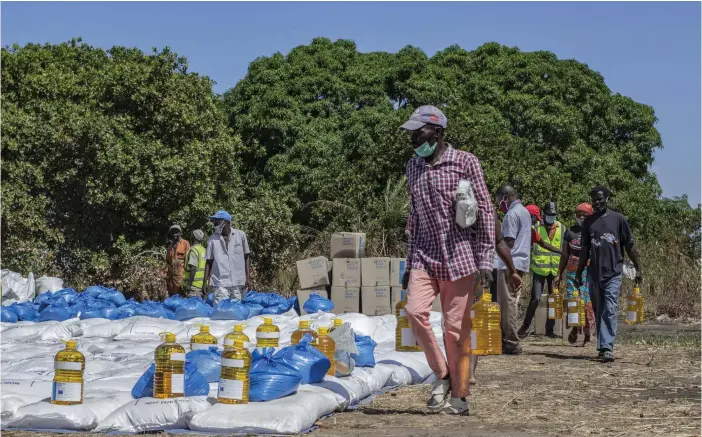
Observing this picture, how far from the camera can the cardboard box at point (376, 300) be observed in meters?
15.2

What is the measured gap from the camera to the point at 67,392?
6.45 m

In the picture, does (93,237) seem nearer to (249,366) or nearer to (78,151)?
(78,151)

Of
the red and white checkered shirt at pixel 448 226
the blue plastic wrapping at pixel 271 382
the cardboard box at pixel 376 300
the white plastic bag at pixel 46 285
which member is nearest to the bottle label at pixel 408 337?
the red and white checkered shirt at pixel 448 226

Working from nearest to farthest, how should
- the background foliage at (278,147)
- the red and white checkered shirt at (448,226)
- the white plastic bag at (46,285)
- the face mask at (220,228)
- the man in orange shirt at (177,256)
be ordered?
the red and white checkered shirt at (448,226) → the face mask at (220,228) → the man in orange shirt at (177,256) → the white plastic bag at (46,285) → the background foliage at (278,147)

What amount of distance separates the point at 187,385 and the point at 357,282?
8570 millimetres

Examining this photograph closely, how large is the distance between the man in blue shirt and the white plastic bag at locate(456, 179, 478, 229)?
15.6ft

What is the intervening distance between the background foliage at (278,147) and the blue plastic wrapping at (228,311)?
550 centimetres

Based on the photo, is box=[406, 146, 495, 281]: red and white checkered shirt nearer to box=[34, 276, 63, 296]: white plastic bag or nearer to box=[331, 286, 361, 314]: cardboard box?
box=[331, 286, 361, 314]: cardboard box

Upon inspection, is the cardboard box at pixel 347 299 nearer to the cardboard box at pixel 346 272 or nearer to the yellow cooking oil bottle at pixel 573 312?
the cardboard box at pixel 346 272

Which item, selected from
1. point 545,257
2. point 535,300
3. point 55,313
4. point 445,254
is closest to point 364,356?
point 445,254

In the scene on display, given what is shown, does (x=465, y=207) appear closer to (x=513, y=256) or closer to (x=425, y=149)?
(x=425, y=149)

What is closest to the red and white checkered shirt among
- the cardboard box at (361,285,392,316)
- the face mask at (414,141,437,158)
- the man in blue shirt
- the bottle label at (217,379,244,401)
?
the face mask at (414,141,437,158)

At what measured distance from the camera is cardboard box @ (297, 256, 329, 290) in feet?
50.3

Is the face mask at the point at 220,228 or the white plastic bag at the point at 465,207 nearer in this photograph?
the white plastic bag at the point at 465,207
